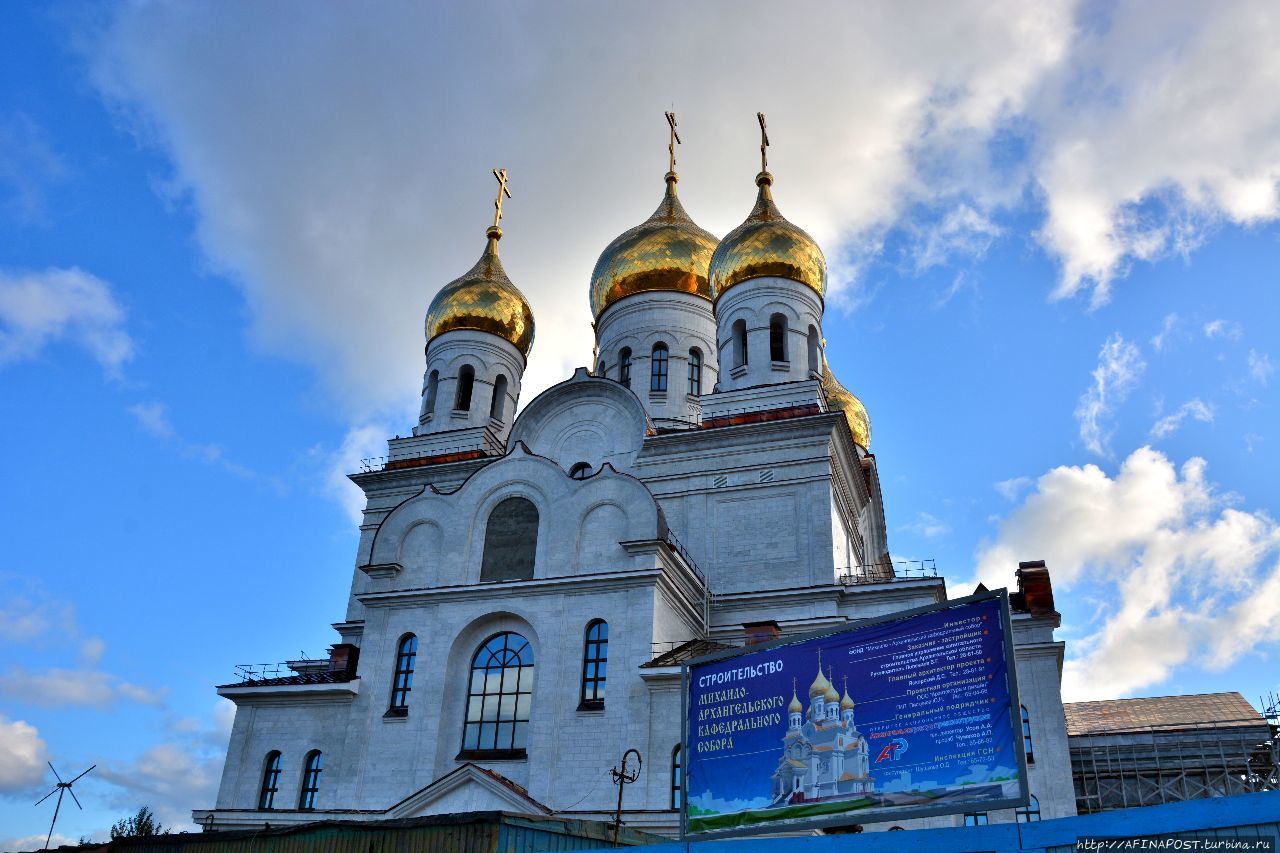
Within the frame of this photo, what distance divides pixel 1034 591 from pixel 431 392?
1717 centimetres

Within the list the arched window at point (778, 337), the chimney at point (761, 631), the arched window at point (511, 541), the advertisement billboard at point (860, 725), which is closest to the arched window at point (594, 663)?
the arched window at point (511, 541)

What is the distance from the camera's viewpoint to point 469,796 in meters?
18.6

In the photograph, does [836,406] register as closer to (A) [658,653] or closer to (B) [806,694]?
(A) [658,653]

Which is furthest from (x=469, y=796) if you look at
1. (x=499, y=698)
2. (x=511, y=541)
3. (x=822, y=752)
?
(x=822, y=752)

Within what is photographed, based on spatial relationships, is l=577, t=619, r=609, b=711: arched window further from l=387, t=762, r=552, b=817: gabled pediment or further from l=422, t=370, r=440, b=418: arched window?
l=422, t=370, r=440, b=418: arched window

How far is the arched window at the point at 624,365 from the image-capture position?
96.9 feet

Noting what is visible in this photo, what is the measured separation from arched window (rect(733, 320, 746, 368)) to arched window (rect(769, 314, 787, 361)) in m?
0.71

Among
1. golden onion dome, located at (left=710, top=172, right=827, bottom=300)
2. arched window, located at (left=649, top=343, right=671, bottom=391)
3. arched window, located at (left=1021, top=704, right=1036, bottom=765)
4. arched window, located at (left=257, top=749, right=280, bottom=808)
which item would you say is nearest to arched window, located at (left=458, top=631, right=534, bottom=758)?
arched window, located at (left=257, top=749, right=280, bottom=808)

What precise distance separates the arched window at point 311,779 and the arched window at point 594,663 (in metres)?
5.92

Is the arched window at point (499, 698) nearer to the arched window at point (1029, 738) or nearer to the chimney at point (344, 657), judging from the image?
the chimney at point (344, 657)

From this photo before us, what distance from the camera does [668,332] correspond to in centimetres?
2961

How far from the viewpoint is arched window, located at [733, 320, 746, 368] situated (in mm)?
27000

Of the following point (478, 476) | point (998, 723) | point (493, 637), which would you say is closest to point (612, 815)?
point (493, 637)

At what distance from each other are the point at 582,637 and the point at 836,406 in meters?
14.7
